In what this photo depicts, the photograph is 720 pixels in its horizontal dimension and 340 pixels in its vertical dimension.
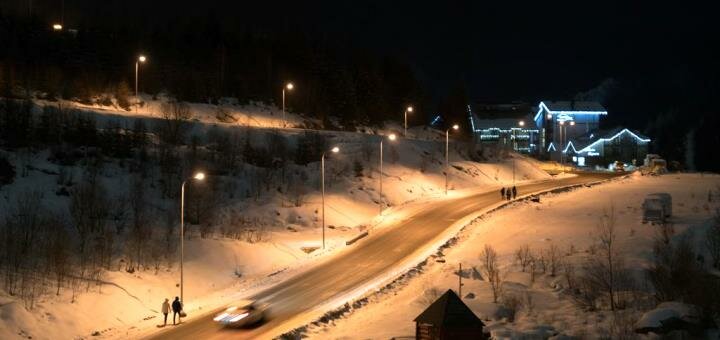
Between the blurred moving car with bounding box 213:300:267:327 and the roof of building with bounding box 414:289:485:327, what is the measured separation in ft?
31.3

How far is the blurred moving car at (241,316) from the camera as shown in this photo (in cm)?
3175

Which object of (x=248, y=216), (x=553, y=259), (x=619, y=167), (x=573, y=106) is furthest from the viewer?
(x=573, y=106)

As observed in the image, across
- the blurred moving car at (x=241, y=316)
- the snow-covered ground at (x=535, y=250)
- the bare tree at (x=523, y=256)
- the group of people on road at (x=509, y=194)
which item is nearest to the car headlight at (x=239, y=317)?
the blurred moving car at (x=241, y=316)

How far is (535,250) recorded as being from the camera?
48.6 m

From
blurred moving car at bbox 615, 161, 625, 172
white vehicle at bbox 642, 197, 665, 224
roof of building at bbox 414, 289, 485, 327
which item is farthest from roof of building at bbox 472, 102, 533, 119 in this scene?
roof of building at bbox 414, 289, 485, 327

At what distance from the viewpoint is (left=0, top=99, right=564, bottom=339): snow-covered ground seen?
3459 cm

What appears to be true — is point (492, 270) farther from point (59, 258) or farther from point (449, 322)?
point (59, 258)

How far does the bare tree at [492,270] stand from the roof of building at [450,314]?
10.6m

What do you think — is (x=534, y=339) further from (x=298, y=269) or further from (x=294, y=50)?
(x=294, y=50)

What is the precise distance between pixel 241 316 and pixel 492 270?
51.4 ft

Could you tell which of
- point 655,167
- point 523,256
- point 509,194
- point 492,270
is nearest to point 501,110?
point 655,167

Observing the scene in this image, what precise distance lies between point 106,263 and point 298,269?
12.3 metres

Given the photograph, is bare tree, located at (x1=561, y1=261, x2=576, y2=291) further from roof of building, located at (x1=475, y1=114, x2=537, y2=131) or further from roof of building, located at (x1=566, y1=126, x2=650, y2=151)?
roof of building, located at (x1=475, y1=114, x2=537, y2=131)

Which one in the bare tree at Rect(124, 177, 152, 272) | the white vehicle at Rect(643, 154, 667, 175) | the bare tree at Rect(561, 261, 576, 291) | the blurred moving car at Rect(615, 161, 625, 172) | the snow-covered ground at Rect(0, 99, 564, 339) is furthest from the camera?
the blurred moving car at Rect(615, 161, 625, 172)
